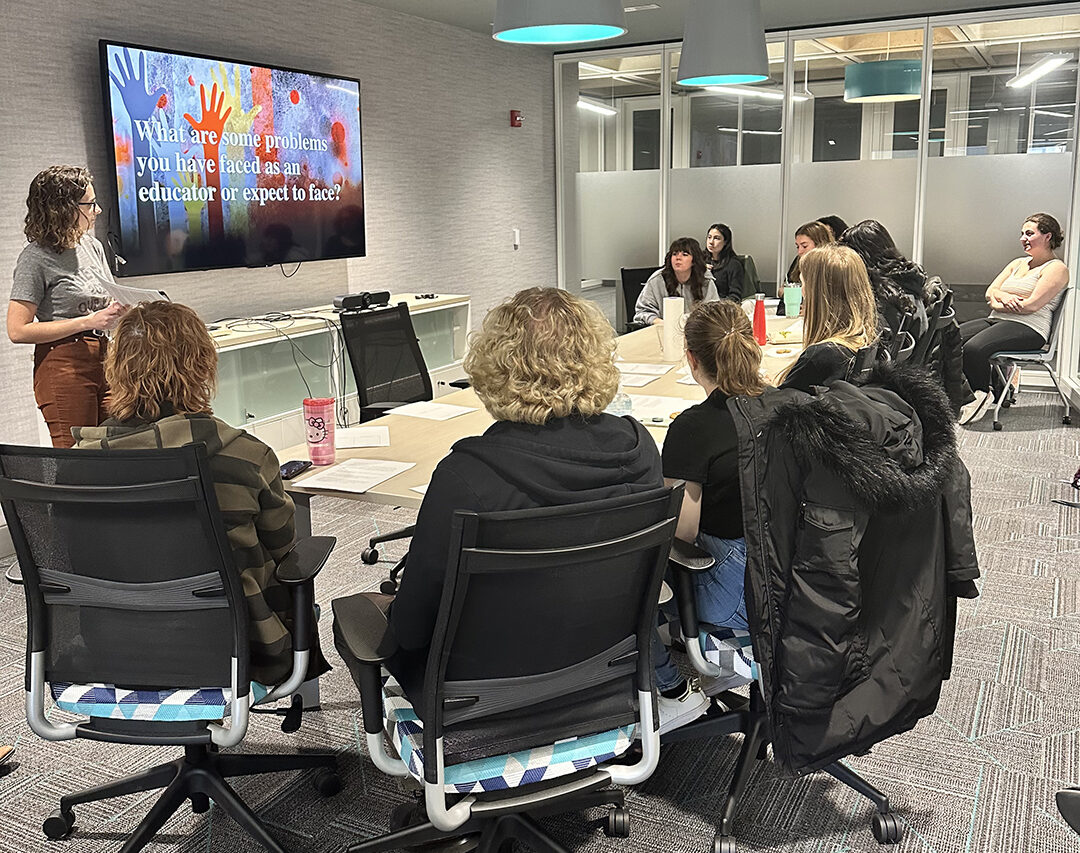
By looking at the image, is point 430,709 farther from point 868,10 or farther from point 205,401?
point 868,10

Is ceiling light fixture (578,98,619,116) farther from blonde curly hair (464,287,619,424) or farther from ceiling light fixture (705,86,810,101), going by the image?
blonde curly hair (464,287,619,424)

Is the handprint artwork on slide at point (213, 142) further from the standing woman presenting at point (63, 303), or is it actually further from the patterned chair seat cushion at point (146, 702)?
Result: the patterned chair seat cushion at point (146, 702)

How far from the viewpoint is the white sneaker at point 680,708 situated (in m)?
2.00

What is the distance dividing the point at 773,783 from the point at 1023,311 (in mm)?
4719

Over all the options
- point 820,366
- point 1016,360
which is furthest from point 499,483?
point 1016,360

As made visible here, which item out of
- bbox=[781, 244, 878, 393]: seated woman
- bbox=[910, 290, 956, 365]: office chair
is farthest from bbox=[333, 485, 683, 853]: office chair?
bbox=[910, 290, 956, 365]: office chair

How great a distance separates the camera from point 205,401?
2.07 meters

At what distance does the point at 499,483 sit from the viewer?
5.35 ft

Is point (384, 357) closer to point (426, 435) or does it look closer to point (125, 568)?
point (426, 435)

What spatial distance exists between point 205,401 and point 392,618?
0.68 meters

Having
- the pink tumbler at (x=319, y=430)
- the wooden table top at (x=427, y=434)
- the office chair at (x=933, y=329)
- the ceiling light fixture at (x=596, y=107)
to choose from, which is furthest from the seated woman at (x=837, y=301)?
the ceiling light fixture at (x=596, y=107)

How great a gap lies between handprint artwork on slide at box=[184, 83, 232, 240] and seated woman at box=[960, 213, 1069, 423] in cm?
436

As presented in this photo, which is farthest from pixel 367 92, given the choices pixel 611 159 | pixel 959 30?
pixel 959 30

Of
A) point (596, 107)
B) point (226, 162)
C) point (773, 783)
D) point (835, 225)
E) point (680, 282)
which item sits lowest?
point (773, 783)
